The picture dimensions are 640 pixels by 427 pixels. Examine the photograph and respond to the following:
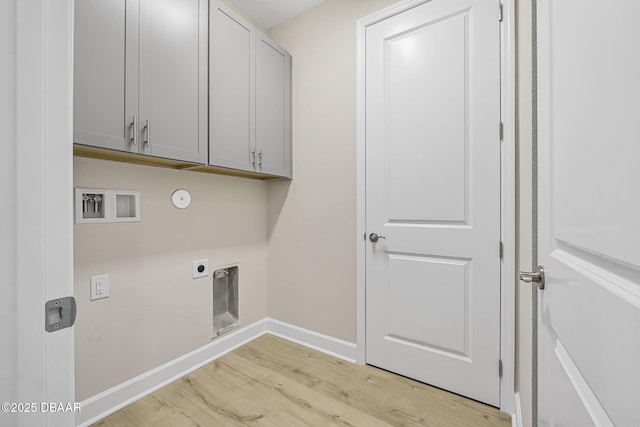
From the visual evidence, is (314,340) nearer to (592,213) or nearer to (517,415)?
(517,415)

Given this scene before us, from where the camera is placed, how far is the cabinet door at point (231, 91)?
170 centimetres

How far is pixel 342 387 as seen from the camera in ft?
5.57

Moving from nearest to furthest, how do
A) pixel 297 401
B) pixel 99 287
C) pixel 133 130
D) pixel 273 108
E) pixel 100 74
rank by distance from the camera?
pixel 100 74 → pixel 133 130 → pixel 99 287 → pixel 297 401 → pixel 273 108

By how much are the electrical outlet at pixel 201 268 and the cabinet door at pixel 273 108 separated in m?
0.78

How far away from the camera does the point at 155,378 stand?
1679mm

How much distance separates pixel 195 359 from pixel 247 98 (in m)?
1.84

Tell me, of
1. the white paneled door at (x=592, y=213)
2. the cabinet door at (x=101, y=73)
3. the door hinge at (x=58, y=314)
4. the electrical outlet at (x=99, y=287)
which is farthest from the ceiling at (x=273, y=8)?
the door hinge at (x=58, y=314)

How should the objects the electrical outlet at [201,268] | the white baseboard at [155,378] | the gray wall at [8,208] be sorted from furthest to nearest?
the electrical outlet at [201,268]
the white baseboard at [155,378]
the gray wall at [8,208]

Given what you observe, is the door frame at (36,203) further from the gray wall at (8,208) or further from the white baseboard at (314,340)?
the white baseboard at (314,340)

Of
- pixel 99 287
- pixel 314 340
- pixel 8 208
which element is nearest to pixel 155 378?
pixel 99 287

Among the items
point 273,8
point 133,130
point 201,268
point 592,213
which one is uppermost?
point 273,8

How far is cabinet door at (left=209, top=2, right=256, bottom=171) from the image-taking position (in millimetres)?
1704

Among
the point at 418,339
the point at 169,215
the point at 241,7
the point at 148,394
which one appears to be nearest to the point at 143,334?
the point at 148,394

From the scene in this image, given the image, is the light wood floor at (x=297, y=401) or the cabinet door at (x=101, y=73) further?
the light wood floor at (x=297, y=401)
